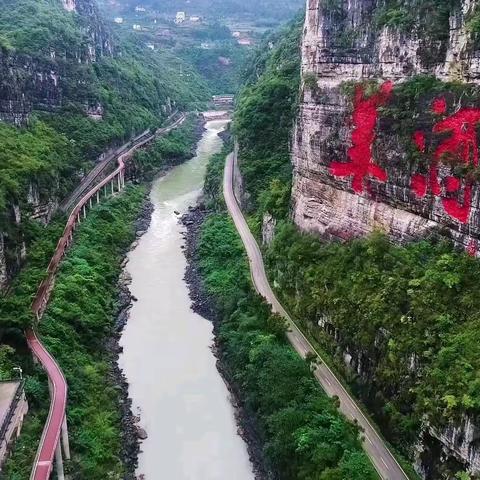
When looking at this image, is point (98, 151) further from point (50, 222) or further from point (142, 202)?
point (50, 222)

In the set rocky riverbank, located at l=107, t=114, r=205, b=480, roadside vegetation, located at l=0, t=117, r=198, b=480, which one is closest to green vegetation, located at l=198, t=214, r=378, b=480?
rocky riverbank, located at l=107, t=114, r=205, b=480

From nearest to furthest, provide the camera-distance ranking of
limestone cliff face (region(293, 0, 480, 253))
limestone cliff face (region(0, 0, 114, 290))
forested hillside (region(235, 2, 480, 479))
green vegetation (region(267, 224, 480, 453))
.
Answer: forested hillside (region(235, 2, 480, 479))
green vegetation (region(267, 224, 480, 453))
limestone cliff face (region(293, 0, 480, 253))
limestone cliff face (region(0, 0, 114, 290))

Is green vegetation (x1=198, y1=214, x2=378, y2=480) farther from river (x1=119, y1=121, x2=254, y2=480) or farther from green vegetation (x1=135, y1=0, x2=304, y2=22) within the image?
green vegetation (x1=135, y1=0, x2=304, y2=22)

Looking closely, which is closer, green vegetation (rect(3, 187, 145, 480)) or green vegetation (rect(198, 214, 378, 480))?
green vegetation (rect(198, 214, 378, 480))

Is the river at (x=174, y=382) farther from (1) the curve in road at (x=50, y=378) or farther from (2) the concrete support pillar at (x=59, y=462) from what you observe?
(1) the curve in road at (x=50, y=378)

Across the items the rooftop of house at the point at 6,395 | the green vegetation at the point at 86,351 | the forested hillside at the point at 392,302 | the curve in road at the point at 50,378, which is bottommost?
the green vegetation at the point at 86,351

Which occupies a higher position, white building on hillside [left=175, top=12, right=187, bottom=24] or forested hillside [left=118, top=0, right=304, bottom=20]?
forested hillside [left=118, top=0, right=304, bottom=20]

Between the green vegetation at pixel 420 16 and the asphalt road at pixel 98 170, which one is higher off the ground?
the green vegetation at pixel 420 16

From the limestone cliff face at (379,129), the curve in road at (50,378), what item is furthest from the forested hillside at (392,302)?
the curve in road at (50,378)
